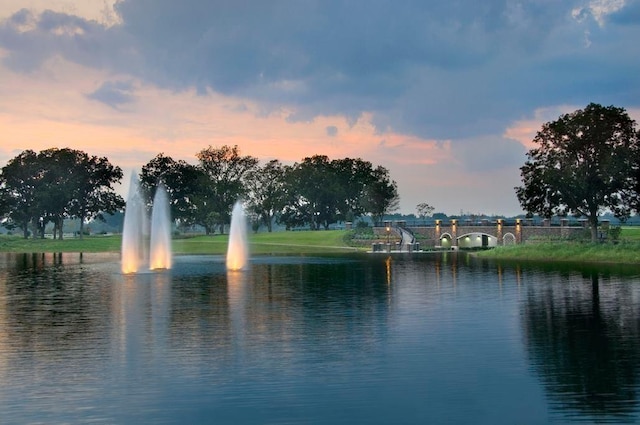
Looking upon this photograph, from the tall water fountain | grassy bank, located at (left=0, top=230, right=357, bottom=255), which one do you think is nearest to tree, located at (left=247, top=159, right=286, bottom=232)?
grassy bank, located at (left=0, top=230, right=357, bottom=255)

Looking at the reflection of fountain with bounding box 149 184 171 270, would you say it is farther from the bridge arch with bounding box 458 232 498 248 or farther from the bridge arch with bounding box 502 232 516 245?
the bridge arch with bounding box 458 232 498 248

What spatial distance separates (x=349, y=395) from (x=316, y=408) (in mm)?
1366

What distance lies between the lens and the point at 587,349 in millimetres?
22500

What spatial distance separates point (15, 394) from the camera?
1750 centimetres

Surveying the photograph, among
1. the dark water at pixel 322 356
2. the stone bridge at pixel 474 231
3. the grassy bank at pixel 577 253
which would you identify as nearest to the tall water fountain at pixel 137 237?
the dark water at pixel 322 356

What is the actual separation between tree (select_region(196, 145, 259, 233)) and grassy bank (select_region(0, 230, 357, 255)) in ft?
61.5

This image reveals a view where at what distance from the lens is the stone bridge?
10806 cm

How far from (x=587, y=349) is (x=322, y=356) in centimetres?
876

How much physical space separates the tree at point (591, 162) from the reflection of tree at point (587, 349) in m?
39.2

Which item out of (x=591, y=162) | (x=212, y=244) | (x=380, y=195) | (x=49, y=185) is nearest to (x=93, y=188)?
(x=49, y=185)

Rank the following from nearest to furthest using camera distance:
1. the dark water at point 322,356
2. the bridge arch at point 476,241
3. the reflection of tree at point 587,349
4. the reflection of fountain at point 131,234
→ the dark water at point 322,356 → the reflection of tree at point 587,349 → the reflection of fountain at point 131,234 → the bridge arch at point 476,241

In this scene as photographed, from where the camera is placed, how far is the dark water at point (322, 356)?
16.0 metres

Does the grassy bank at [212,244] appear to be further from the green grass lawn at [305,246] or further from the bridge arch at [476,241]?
the bridge arch at [476,241]

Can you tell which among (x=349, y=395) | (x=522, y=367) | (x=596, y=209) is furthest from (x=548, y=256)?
(x=349, y=395)
